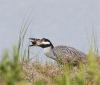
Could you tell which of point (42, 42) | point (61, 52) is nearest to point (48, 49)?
point (42, 42)

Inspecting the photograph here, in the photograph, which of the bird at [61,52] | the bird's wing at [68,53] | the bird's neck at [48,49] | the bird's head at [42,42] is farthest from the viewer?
the bird's head at [42,42]

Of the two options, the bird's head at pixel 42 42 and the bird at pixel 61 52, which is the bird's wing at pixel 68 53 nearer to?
the bird at pixel 61 52

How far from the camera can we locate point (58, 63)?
7.82 meters

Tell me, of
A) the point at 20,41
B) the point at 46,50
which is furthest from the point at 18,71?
the point at 46,50

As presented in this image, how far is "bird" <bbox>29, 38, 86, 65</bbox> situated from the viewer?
30.8 feet

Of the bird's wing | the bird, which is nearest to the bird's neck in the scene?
the bird

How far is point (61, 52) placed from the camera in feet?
32.4

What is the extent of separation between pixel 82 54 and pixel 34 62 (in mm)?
2146

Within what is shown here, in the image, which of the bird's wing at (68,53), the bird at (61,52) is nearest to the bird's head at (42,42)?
the bird at (61,52)

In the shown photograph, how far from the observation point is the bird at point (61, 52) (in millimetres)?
9391

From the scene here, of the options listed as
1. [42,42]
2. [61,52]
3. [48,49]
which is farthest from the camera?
[42,42]

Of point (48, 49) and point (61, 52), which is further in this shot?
point (48, 49)

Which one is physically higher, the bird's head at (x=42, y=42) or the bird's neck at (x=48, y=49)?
the bird's head at (x=42, y=42)

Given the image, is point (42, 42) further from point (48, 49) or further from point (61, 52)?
point (61, 52)
